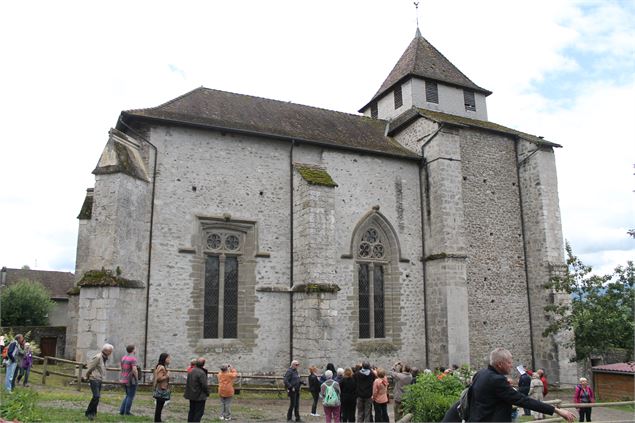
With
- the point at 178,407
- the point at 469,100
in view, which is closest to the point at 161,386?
the point at 178,407

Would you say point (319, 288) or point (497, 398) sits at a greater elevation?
point (319, 288)

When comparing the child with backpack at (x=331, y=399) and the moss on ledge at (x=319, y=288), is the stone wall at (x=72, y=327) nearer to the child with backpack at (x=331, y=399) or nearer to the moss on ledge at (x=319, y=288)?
the moss on ledge at (x=319, y=288)

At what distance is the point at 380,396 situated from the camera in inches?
400

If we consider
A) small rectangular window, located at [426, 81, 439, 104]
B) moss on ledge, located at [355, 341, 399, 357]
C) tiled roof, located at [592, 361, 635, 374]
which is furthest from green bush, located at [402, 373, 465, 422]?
small rectangular window, located at [426, 81, 439, 104]

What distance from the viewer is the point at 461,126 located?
1898 centimetres

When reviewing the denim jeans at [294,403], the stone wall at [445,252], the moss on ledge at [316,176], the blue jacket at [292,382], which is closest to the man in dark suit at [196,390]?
the blue jacket at [292,382]

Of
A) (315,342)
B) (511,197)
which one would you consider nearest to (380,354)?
(315,342)

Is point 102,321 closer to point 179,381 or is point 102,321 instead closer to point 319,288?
point 179,381

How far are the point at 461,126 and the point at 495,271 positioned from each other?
5.82 metres

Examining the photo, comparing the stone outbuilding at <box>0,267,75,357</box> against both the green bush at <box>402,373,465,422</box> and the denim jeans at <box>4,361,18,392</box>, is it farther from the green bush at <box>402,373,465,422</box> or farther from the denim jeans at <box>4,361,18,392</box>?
the green bush at <box>402,373,465,422</box>

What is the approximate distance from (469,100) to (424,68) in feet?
9.06

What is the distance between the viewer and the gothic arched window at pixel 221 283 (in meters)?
15.1

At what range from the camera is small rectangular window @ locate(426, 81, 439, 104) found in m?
22.9

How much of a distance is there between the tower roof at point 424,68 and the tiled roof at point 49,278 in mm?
32995
